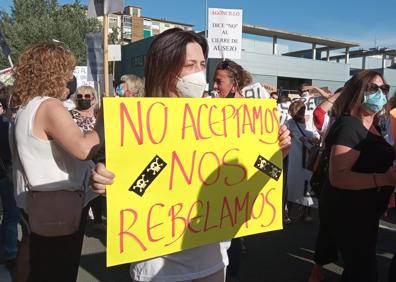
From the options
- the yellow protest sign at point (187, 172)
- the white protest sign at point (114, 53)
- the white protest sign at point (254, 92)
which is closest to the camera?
the yellow protest sign at point (187, 172)

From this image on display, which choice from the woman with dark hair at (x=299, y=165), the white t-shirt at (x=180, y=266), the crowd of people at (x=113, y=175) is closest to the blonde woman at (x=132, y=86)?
the woman with dark hair at (x=299, y=165)

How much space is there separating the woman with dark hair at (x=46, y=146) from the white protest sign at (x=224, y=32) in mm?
5211

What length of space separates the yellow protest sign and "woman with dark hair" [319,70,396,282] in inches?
26.8

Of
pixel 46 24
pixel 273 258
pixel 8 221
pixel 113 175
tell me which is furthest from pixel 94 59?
pixel 46 24

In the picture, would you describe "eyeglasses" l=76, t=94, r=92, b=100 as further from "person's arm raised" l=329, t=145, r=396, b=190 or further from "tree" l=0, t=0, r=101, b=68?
"tree" l=0, t=0, r=101, b=68

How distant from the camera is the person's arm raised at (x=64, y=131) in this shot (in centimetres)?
172

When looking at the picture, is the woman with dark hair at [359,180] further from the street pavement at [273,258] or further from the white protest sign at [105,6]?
the white protest sign at [105,6]

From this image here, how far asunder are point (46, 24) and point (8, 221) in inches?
902

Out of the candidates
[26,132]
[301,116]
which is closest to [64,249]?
[26,132]

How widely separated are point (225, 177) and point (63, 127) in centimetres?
75

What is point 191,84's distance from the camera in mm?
1755

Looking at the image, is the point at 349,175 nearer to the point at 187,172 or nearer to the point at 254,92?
the point at 187,172

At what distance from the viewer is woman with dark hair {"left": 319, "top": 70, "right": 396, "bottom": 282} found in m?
2.40

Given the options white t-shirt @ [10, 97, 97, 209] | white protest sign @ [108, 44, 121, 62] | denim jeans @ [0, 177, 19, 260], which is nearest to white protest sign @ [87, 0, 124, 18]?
white protest sign @ [108, 44, 121, 62]
